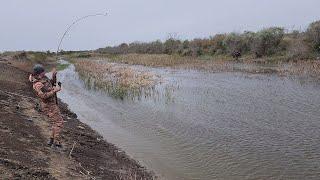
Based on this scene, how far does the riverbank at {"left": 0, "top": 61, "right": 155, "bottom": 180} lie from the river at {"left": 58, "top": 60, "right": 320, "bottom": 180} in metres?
1.13

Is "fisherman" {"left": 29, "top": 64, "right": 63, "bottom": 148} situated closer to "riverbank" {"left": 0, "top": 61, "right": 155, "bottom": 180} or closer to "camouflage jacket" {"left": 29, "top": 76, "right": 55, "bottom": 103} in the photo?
"camouflage jacket" {"left": 29, "top": 76, "right": 55, "bottom": 103}

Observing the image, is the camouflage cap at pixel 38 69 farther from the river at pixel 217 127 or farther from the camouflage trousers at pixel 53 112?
the river at pixel 217 127

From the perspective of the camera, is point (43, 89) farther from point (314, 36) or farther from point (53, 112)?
point (314, 36)

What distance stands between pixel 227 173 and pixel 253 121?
6.44 meters

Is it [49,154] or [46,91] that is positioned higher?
[46,91]

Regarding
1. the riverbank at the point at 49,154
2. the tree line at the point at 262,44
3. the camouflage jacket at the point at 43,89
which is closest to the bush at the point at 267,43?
the tree line at the point at 262,44

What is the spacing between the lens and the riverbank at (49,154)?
930 cm

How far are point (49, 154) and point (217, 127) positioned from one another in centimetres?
815

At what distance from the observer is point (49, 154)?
427 inches

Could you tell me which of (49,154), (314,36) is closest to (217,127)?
(49,154)

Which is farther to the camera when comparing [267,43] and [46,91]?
[267,43]

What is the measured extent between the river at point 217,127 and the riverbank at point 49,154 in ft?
3.71

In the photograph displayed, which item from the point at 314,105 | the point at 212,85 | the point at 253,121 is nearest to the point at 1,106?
the point at 253,121

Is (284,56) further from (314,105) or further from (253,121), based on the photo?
(253,121)
